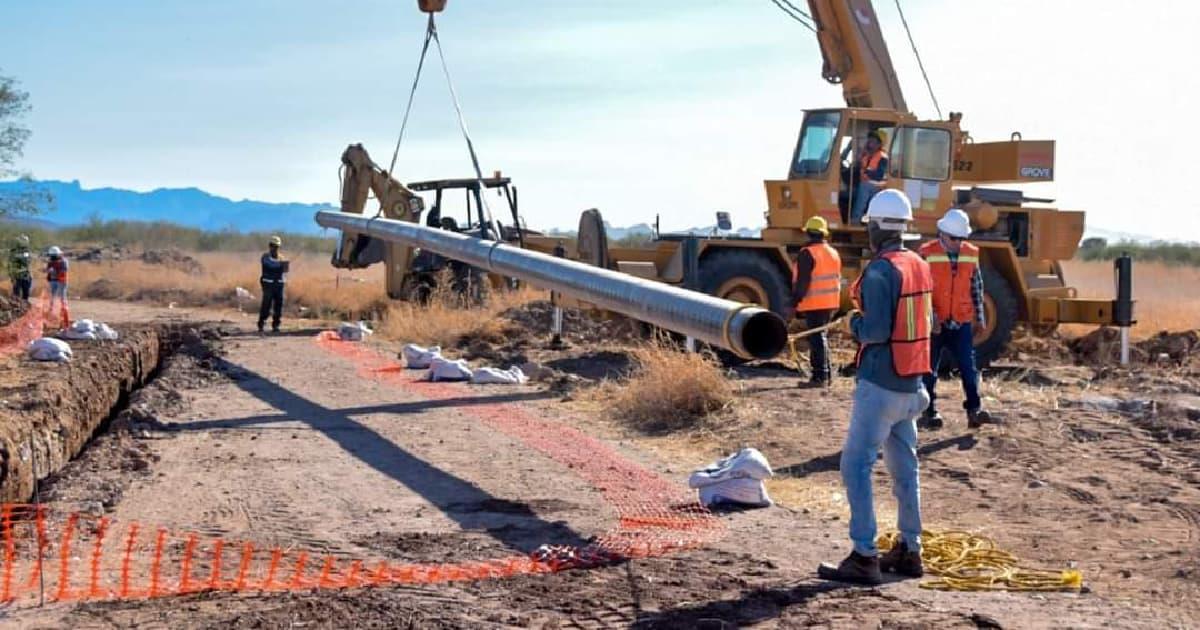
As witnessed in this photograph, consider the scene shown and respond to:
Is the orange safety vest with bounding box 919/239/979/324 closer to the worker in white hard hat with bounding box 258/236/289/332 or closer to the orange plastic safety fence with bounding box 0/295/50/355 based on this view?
the orange plastic safety fence with bounding box 0/295/50/355

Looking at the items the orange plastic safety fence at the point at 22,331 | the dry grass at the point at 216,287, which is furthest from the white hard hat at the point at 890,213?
the dry grass at the point at 216,287

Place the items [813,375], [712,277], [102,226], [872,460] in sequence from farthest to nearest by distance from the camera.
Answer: [102,226]
[712,277]
[813,375]
[872,460]

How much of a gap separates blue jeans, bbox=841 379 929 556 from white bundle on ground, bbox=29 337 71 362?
1322 centimetres

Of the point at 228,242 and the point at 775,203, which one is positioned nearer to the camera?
the point at 775,203

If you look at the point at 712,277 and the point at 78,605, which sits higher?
the point at 712,277

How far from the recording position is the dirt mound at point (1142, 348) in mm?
19125

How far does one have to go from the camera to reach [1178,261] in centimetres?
6109

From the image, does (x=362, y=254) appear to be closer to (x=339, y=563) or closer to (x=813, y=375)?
(x=813, y=375)

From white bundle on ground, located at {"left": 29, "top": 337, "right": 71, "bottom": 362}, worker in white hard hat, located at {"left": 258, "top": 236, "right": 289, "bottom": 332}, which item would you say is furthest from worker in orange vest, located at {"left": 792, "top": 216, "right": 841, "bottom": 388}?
worker in white hard hat, located at {"left": 258, "top": 236, "right": 289, "bottom": 332}

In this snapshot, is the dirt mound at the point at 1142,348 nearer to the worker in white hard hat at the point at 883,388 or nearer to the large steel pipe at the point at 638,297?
the large steel pipe at the point at 638,297

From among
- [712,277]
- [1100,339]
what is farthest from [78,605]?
[1100,339]

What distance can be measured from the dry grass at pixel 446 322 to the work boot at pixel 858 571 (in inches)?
572

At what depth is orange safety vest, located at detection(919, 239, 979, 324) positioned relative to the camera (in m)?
11.2

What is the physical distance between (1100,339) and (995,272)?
343cm
